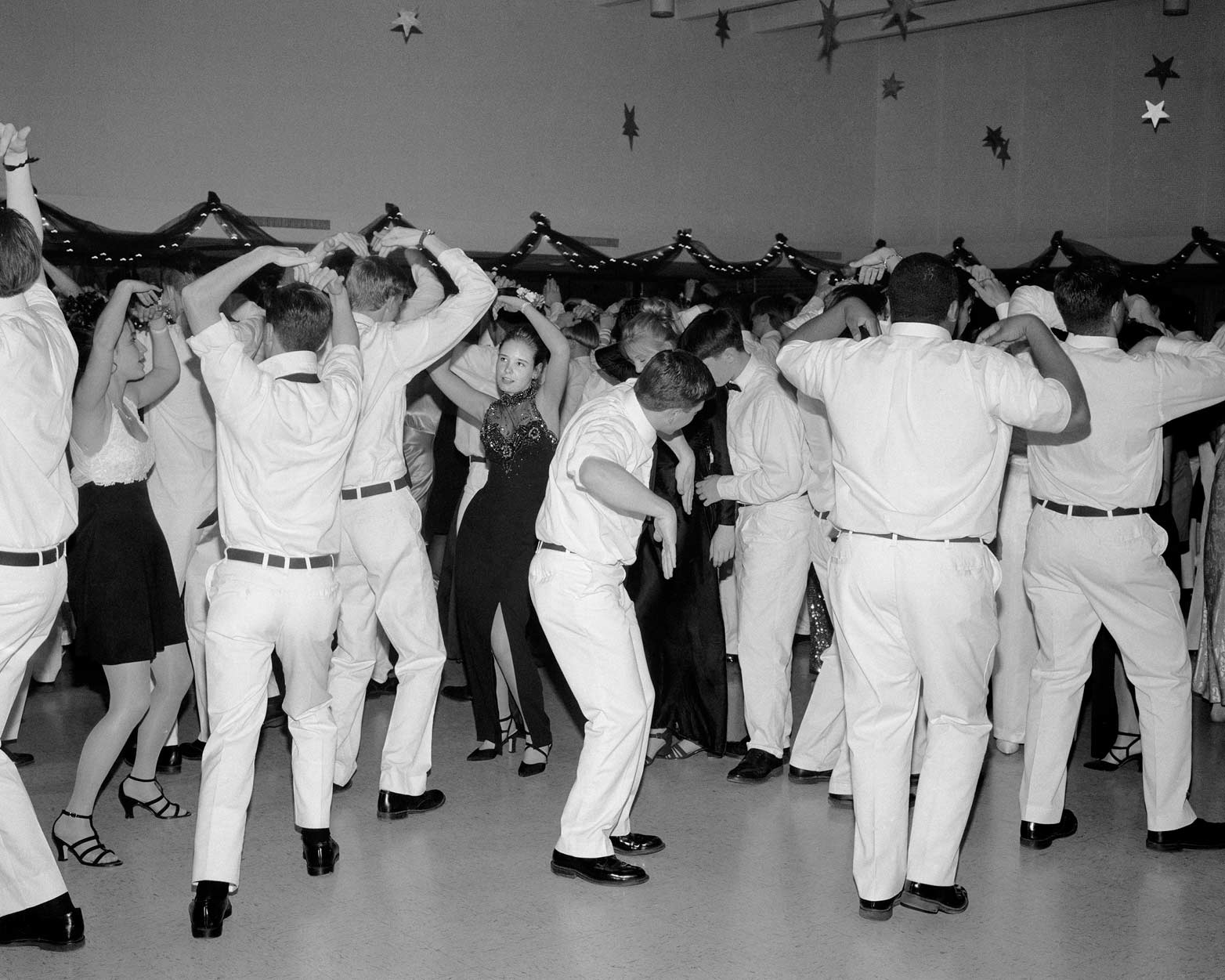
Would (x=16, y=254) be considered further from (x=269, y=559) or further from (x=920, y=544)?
(x=920, y=544)

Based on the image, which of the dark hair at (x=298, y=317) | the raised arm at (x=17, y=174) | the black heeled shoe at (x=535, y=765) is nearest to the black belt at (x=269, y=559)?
the dark hair at (x=298, y=317)

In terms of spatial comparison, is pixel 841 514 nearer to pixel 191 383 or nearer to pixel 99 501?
pixel 99 501

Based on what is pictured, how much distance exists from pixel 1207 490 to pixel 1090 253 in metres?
6.11

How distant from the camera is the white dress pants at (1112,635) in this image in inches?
153

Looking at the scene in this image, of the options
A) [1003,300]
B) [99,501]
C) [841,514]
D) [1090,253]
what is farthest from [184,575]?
[1090,253]

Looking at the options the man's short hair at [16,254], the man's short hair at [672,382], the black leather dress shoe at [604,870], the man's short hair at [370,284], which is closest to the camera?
the man's short hair at [16,254]

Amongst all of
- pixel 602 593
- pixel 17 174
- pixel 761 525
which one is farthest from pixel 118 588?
pixel 761 525

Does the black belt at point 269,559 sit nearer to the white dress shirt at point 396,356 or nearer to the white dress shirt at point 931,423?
the white dress shirt at point 396,356

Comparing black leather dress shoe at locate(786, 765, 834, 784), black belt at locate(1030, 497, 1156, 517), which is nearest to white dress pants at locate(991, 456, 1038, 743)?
black leather dress shoe at locate(786, 765, 834, 784)

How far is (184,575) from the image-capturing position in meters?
5.11

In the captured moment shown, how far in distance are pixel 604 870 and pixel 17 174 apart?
264 centimetres

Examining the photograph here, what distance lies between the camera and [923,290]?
3426 mm

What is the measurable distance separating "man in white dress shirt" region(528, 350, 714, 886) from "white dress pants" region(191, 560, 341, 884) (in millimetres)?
657

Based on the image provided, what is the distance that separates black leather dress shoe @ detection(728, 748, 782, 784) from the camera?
473 cm
